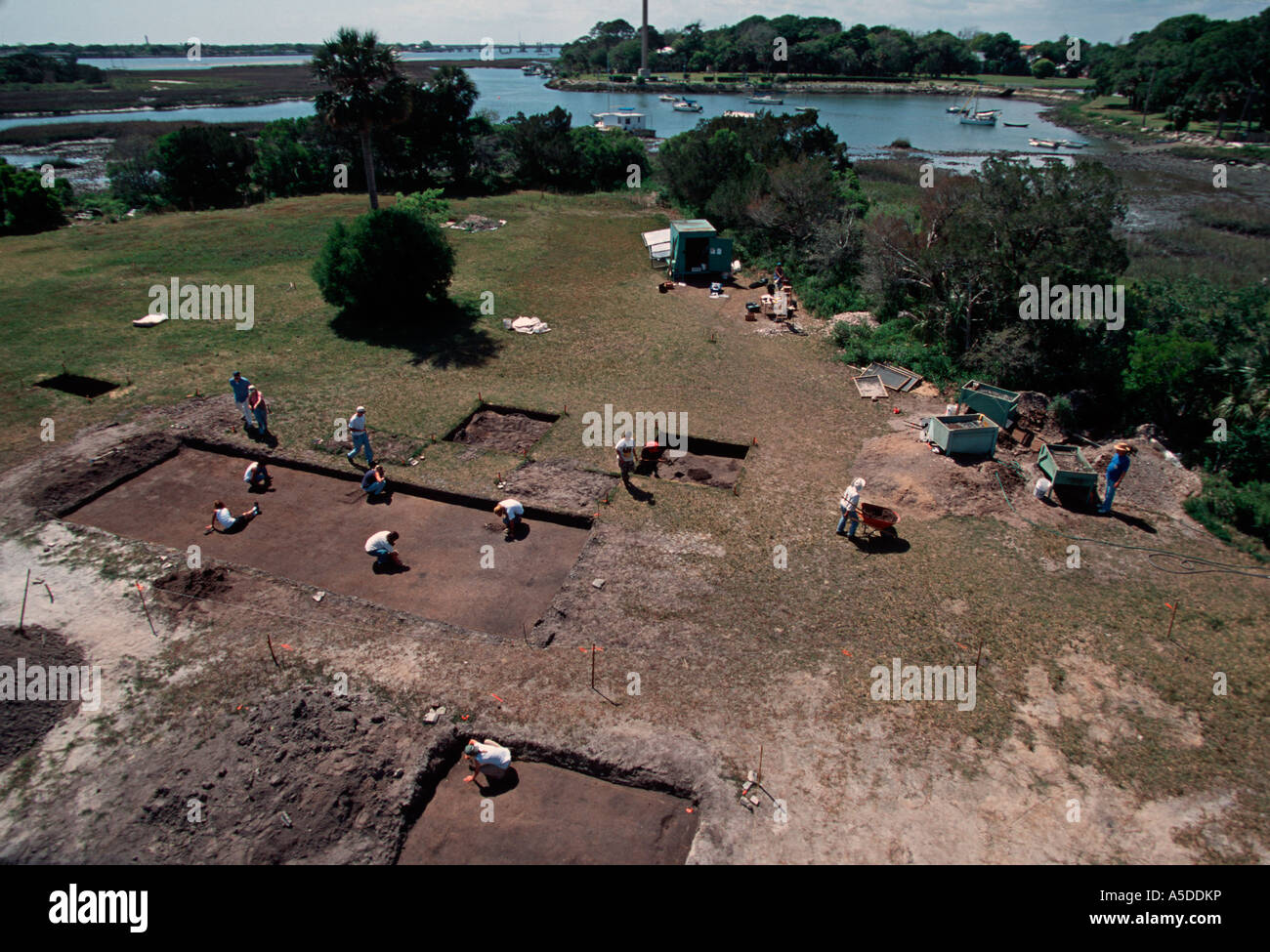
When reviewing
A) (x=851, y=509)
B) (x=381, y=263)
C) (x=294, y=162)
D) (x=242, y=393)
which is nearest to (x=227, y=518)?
(x=242, y=393)

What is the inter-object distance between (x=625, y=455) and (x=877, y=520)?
6.08m

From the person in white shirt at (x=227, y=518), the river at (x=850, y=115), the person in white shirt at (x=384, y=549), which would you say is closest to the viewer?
the person in white shirt at (x=384, y=549)

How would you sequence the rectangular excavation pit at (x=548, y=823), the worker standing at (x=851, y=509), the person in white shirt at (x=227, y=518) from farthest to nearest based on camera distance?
the person in white shirt at (x=227, y=518) → the worker standing at (x=851, y=509) → the rectangular excavation pit at (x=548, y=823)

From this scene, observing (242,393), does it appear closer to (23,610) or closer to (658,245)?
(23,610)

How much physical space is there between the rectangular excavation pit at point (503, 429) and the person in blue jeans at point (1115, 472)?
45.6ft

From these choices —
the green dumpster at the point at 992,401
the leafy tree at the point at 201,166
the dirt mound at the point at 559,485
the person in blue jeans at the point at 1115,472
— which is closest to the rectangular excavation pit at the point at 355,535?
the dirt mound at the point at 559,485

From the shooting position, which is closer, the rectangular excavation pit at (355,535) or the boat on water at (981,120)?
the rectangular excavation pit at (355,535)

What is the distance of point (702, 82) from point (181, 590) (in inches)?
6254

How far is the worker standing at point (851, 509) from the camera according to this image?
46.7 ft

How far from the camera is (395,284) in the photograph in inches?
968

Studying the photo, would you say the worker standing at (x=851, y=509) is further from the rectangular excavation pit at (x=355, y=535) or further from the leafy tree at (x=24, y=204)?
the leafy tree at (x=24, y=204)

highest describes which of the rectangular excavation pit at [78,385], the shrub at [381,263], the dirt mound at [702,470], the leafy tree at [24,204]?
the leafy tree at [24,204]

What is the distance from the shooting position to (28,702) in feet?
34.6
